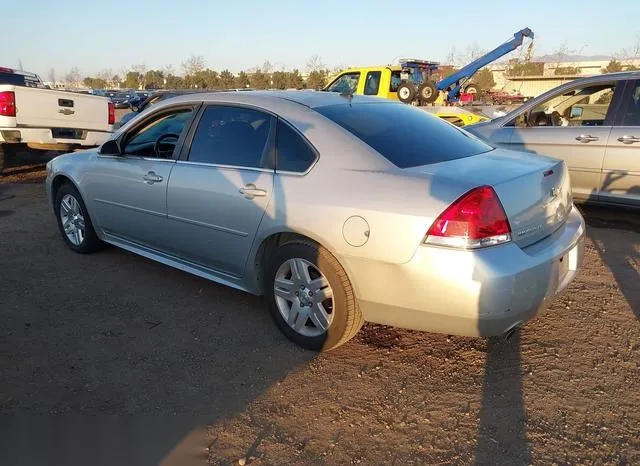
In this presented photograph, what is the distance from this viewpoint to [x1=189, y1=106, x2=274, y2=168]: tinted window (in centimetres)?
367

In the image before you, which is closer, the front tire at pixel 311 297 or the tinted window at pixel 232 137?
the front tire at pixel 311 297

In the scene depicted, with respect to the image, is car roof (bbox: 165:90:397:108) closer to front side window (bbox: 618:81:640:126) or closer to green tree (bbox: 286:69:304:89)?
front side window (bbox: 618:81:640:126)

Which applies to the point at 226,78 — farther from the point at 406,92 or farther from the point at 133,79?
the point at 406,92

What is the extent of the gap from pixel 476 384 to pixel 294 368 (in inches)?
41.1

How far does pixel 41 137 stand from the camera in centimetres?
894

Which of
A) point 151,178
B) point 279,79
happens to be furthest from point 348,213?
point 279,79

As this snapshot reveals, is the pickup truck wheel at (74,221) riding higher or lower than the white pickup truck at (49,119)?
lower

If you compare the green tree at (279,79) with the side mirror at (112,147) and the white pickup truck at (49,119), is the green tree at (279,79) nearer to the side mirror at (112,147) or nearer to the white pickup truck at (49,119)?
the white pickup truck at (49,119)

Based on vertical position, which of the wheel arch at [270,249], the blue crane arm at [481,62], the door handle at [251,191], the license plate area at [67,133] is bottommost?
the wheel arch at [270,249]

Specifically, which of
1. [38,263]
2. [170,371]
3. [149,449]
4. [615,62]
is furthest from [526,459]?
[615,62]

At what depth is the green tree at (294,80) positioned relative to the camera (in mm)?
46562

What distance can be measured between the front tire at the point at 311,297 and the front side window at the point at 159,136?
58.7 inches

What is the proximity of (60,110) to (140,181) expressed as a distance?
19.1ft

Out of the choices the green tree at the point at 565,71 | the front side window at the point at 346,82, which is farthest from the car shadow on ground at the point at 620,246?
the green tree at the point at 565,71
